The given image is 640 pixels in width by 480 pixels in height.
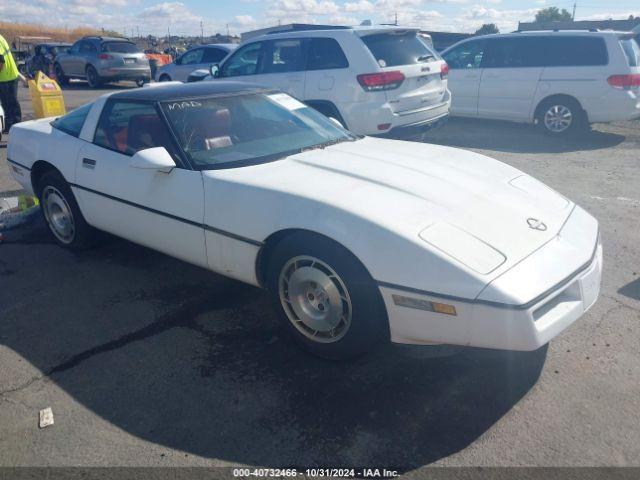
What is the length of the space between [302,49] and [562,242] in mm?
5767

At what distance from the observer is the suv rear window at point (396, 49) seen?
23.8 feet

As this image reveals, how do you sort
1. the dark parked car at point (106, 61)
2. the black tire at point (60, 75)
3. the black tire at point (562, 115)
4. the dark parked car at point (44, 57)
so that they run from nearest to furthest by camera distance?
the black tire at point (562, 115)
the dark parked car at point (44, 57)
the dark parked car at point (106, 61)
the black tire at point (60, 75)

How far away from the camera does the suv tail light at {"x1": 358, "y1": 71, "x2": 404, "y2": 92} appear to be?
7.07m

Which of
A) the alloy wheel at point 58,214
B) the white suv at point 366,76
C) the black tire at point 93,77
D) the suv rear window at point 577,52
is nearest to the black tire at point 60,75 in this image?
the black tire at point 93,77

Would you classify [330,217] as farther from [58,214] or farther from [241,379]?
[58,214]

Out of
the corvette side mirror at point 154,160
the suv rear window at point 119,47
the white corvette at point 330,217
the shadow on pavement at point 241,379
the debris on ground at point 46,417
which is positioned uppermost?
the suv rear window at point 119,47

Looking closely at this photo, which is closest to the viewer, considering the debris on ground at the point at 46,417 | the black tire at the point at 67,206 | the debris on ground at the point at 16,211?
the debris on ground at the point at 46,417

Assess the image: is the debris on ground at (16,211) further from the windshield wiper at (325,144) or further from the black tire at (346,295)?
the black tire at (346,295)

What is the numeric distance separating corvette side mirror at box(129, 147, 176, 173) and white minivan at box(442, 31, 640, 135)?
7682 millimetres

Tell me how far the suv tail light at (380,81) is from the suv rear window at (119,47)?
14602 millimetres

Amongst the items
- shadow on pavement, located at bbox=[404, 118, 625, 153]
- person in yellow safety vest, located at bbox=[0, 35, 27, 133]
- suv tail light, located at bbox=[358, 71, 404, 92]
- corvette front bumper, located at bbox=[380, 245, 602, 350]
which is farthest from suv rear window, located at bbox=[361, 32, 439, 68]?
person in yellow safety vest, located at bbox=[0, 35, 27, 133]

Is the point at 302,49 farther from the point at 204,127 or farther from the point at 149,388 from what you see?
the point at 149,388

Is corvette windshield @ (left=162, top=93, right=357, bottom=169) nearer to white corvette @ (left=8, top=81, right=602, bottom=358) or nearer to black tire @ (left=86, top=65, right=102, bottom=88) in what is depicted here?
white corvette @ (left=8, top=81, right=602, bottom=358)

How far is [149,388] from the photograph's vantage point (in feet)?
9.68
